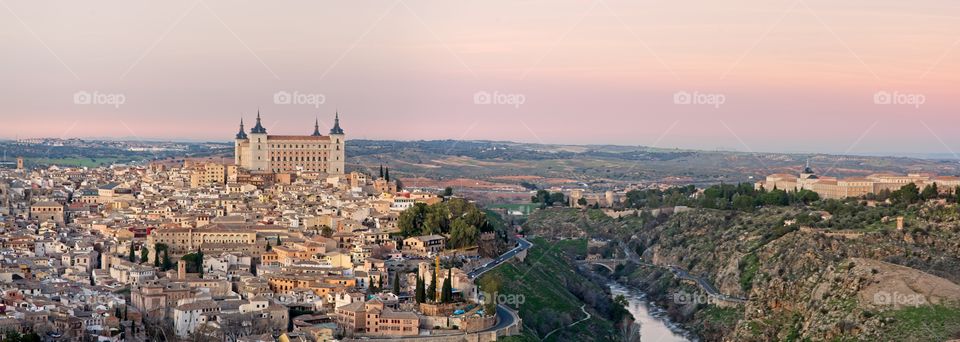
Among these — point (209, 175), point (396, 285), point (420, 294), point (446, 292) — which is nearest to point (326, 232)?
point (396, 285)

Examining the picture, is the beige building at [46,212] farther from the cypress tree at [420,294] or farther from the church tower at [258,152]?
the cypress tree at [420,294]

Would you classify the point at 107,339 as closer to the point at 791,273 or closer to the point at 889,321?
the point at 889,321

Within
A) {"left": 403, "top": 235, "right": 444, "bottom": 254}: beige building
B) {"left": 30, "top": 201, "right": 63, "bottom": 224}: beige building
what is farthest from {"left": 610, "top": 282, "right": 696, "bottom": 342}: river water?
{"left": 30, "top": 201, "right": 63, "bottom": 224}: beige building

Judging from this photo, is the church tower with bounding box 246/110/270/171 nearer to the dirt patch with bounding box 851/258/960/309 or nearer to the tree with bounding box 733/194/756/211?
the tree with bounding box 733/194/756/211

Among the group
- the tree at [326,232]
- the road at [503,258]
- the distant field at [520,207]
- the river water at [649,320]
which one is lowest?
the river water at [649,320]

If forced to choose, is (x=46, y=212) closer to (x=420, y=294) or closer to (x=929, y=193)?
(x=420, y=294)

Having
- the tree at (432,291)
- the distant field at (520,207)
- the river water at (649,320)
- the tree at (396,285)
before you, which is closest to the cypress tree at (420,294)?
the tree at (432,291)
